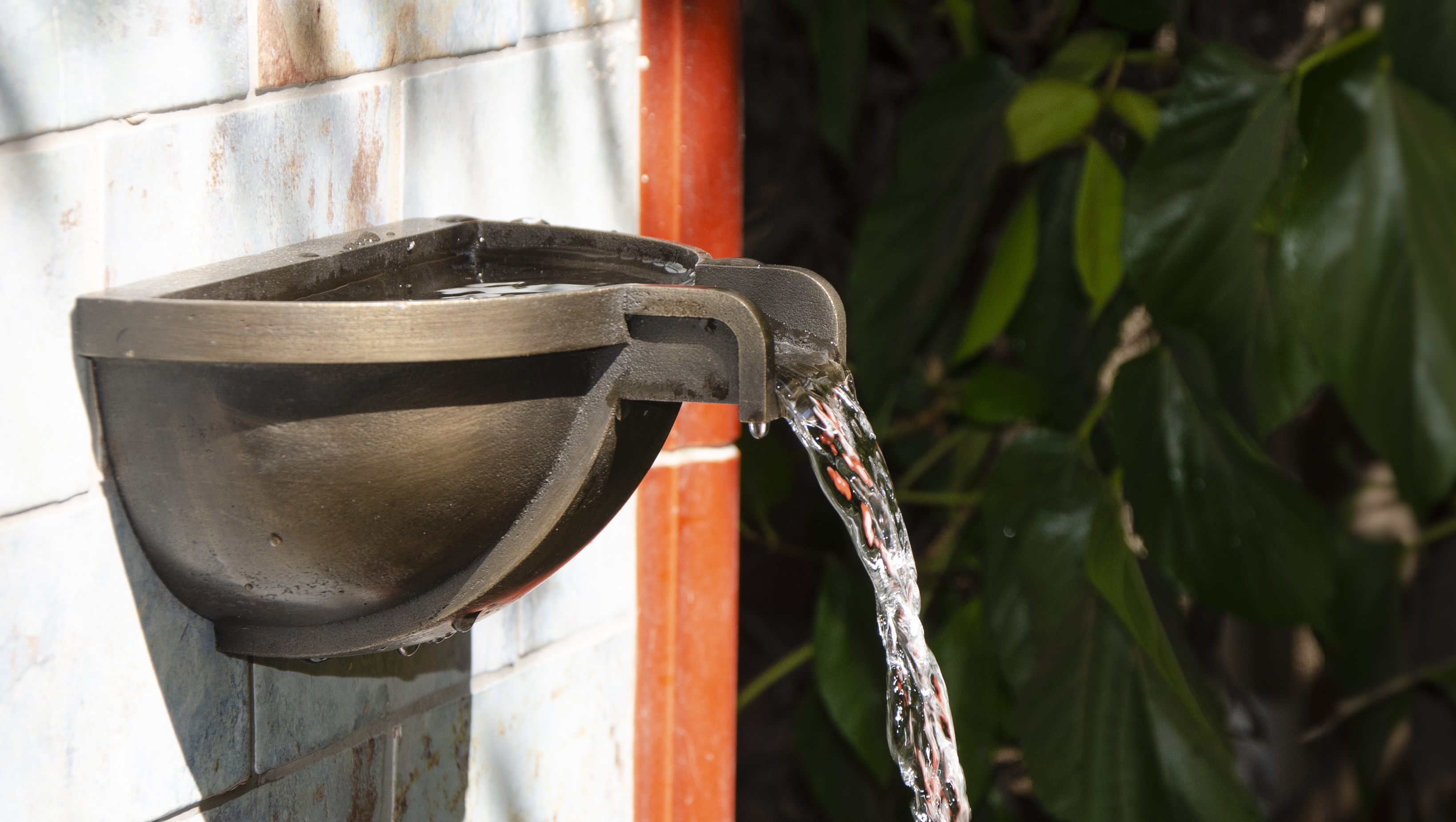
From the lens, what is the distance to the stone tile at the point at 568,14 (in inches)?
22.5

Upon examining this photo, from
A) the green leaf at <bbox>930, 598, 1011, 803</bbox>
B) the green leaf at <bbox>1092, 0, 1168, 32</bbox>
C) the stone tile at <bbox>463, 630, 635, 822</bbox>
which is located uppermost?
the green leaf at <bbox>1092, 0, 1168, 32</bbox>

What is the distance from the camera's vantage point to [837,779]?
1.23m

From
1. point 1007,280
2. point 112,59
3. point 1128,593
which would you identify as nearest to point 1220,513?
point 1128,593

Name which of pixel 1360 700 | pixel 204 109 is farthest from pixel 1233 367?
pixel 1360 700

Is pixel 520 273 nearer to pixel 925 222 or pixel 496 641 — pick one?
pixel 496 641

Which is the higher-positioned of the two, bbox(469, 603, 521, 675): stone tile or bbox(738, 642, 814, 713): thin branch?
bbox(469, 603, 521, 675): stone tile

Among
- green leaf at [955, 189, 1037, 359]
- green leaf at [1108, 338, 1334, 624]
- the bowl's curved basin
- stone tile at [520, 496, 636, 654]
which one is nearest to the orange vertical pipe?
stone tile at [520, 496, 636, 654]

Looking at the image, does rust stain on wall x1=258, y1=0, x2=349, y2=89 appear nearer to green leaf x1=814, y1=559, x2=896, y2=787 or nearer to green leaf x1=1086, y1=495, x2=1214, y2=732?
green leaf x1=1086, y1=495, x2=1214, y2=732

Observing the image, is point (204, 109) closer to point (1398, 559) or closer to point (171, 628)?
point (171, 628)

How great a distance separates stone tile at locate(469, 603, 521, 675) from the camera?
0.56 m

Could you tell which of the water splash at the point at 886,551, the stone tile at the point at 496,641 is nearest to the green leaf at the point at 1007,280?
the water splash at the point at 886,551

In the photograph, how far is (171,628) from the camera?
1.36ft

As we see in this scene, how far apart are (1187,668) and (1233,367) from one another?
0.80ft

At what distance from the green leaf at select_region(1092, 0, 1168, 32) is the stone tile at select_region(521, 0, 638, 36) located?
1.86 feet
